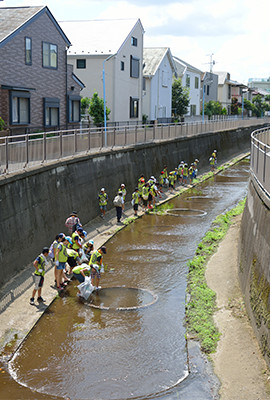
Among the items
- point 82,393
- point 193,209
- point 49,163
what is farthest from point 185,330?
point 193,209

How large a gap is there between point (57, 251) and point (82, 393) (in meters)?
5.52

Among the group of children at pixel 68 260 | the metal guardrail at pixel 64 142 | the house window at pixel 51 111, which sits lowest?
the group of children at pixel 68 260

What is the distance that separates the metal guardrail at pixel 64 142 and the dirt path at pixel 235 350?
7291mm

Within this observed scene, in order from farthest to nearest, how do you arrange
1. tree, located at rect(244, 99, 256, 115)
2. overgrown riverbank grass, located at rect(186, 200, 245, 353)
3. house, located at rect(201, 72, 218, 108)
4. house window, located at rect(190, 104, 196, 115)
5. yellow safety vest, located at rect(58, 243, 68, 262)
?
tree, located at rect(244, 99, 256, 115), house, located at rect(201, 72, 218, 108), house window, located at rect(190, 104, 196, 115), yellow safety vest, located at rect(58, 243, 68, 262), overgrown riverbank grass, located at rect(186, 200, 245, 353)

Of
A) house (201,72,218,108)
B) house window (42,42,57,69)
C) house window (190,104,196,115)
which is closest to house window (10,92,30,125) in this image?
house window (42,42,57,69)

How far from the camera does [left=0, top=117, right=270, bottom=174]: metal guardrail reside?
16.5 metres

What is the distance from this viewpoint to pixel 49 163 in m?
19.2

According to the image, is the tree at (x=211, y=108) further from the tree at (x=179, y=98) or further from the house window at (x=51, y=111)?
the house window at (x=51, y=111)

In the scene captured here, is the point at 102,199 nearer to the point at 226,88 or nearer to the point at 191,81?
the point at 191,81

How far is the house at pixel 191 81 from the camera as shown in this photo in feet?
215

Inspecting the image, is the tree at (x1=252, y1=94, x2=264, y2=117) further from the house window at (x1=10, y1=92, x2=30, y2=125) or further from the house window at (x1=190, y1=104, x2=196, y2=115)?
the house window at (x1=10, y1=92, x2=30, y2=125)

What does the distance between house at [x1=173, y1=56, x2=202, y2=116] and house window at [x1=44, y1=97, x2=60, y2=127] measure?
34426mm

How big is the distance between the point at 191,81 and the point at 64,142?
1978 inches

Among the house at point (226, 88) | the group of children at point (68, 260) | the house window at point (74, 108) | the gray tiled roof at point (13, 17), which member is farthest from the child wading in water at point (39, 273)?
the house at point (226, 88)
